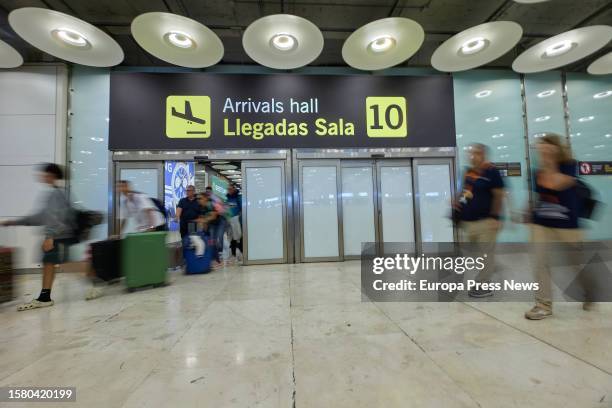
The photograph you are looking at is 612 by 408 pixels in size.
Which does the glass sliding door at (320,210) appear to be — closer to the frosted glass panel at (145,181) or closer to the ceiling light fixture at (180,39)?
the ceiling light fixture at (180,39)

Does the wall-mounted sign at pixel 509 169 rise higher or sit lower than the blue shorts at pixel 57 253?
higher

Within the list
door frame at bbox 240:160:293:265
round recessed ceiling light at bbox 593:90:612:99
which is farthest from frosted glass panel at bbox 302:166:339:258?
round recessed ceiling light at bbox 593:90:612:99

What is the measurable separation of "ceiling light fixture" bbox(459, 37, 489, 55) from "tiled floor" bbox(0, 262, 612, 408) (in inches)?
131

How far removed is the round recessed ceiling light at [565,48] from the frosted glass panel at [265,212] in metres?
4.52

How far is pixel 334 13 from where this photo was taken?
16.4 feet

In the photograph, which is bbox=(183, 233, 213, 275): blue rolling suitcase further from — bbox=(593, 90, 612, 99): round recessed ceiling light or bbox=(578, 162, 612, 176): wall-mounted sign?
bbox=(593, 90, 612, 99): round recessed ceiling light

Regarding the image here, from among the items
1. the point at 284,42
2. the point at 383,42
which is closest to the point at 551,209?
the point at 383,42

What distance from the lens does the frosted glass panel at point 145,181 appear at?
17.6 feet

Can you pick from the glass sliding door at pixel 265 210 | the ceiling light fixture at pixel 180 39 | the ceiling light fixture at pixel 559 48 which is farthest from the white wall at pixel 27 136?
the ceiling light fixture at pixel 559 48

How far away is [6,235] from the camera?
4.98 m

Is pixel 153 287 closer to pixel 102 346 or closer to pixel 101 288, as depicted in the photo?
pixel 101 288

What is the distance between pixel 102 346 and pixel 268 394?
1.46 metres

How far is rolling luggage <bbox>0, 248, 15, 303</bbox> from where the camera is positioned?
3184 millimetres

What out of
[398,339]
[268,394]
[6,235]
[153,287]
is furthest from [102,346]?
[6,235]
